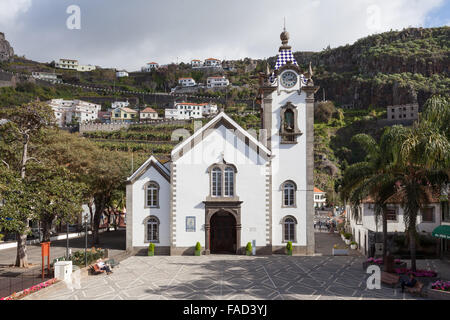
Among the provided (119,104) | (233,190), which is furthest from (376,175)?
(119,104)

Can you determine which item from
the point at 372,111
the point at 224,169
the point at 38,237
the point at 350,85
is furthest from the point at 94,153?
the point at 350,85

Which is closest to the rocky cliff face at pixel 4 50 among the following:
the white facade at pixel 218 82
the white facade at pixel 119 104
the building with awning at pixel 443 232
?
the white facade at pixel 119 104

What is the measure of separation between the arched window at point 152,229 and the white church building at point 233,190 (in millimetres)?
73

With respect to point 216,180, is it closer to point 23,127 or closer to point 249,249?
point 249,249

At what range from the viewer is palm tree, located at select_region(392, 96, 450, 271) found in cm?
1645

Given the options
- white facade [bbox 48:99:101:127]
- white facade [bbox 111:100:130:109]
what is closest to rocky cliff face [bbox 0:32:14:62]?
white facade [bbox 48:99:101:127]

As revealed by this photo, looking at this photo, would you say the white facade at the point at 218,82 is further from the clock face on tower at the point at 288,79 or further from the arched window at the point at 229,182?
the arched window at the point at 229,182

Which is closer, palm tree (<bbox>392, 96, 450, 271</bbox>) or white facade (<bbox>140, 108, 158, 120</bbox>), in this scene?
palm tree (<bbox>392, 96, 450, 271</bbox>)

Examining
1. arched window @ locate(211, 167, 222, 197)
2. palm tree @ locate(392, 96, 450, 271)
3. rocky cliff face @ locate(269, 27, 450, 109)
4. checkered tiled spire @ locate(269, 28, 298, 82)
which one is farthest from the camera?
rocky cliff face @ locate(269, 27, 450, 109)

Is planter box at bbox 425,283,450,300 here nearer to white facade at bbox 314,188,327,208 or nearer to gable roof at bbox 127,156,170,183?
gable roof at bbox 127,156,170,183

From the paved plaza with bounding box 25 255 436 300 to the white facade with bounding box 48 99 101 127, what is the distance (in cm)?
13440

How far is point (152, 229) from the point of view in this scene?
28.2 m

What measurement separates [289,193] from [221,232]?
19.2 feet
